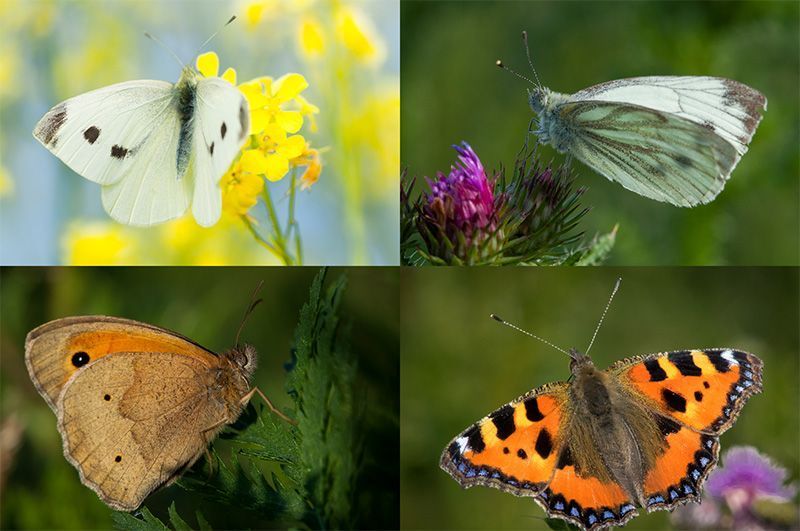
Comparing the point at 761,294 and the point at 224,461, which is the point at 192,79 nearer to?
the point at 224,461

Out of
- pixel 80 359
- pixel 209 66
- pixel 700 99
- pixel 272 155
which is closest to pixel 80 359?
pixel 80 359

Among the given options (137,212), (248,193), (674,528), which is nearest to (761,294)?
(674,528)

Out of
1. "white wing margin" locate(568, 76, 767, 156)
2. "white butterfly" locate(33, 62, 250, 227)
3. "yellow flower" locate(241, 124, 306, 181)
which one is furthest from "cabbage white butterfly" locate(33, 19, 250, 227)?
"white wing margin" locate(568, 76, 767, 156)

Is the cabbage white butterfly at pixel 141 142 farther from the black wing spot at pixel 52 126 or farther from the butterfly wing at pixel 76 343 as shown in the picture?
the butterfly wing at pixel 76 343

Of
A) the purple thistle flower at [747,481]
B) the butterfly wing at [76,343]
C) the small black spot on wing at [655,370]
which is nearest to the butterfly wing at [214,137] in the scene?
the butterfly wing at [76,343]

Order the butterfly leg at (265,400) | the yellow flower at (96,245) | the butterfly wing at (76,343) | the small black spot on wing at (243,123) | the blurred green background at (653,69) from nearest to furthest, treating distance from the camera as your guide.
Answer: the small black spot on wing at (243,123) < the butterfly wing at (76,343) < the butterfly leg at (265,400) < the yellow flower at (96,245) < the blurred green background at (653,69)
